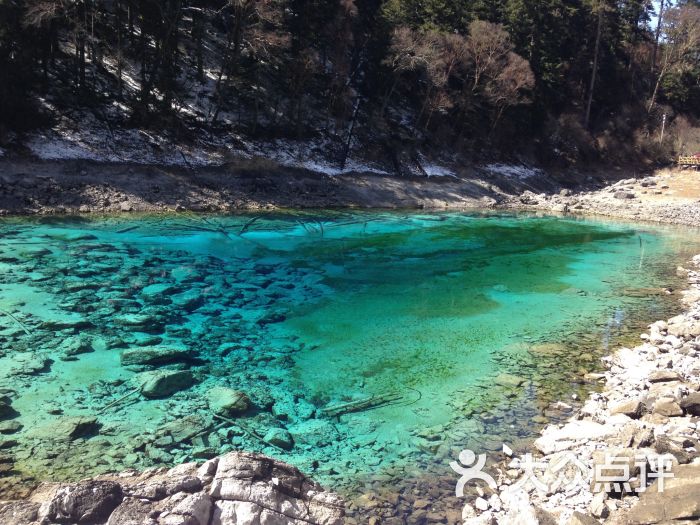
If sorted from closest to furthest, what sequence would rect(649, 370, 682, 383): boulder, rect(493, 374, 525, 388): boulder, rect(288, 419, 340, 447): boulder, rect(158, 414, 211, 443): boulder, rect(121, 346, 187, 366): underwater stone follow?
1. rect(158, 414, 211, 443): boulder
2. rect(288, 419, 340, 447): boulder
3. rect(649, 370, 682, 383): boulder
4. rect(493, 374, 525, 388): boulder
5. rect(121, 346, 187, 366): underwater stone

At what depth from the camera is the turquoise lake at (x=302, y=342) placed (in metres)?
5.64

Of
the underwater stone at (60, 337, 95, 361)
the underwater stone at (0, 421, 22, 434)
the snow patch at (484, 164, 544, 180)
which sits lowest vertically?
the underwater stone at (0, 421, 22, 434)

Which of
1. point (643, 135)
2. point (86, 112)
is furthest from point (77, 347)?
point (643, 135)

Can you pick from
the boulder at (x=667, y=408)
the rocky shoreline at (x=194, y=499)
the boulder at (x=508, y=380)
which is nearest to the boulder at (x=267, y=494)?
the rocky shoreline at (x=194, y=499)

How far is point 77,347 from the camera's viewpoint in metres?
7.83

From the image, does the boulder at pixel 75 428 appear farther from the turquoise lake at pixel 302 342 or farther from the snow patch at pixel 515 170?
the snow patch at pixel 515 170

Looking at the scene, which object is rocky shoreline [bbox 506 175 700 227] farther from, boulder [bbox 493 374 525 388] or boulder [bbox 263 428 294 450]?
boulder [bbox 263 428 294 450]

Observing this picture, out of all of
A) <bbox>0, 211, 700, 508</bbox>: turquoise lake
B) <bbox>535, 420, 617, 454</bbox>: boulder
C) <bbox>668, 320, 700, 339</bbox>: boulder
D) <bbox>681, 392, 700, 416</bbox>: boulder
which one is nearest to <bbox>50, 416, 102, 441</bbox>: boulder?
<bbox>0, 211, 700, 508</bbox>: turquoise lake

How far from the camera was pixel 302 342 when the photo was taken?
8781 mm

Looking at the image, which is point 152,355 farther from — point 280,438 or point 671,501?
point 671,501

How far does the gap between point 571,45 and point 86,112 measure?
40.2m

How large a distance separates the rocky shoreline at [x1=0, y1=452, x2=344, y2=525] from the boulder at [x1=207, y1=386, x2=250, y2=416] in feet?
4.66

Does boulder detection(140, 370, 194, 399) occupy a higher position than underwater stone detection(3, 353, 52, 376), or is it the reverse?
boulder detection(140, 370, 194, 399)

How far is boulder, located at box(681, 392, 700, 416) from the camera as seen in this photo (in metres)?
5.65
